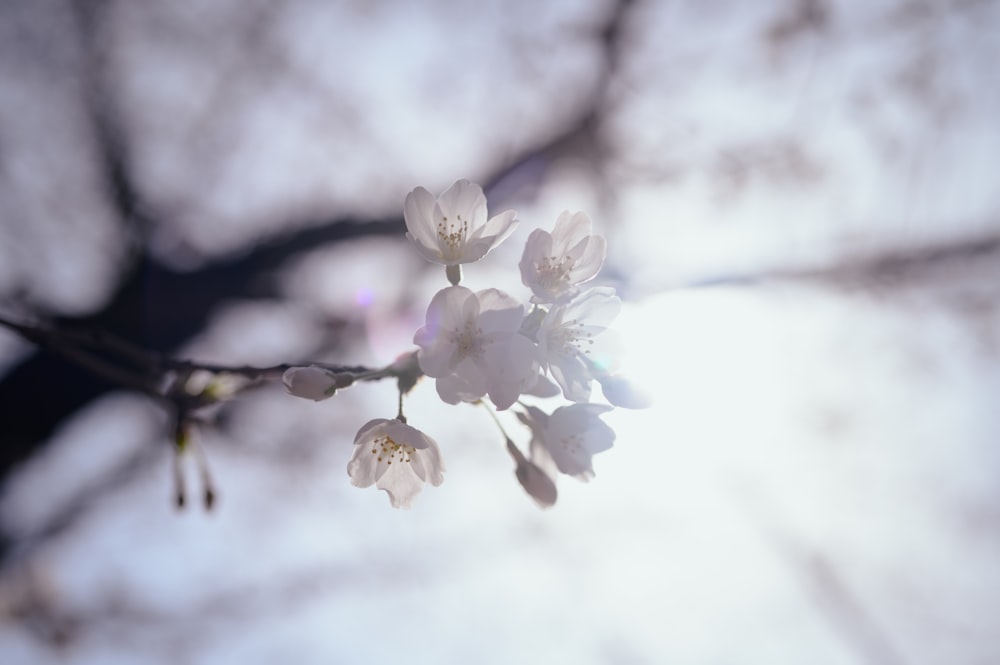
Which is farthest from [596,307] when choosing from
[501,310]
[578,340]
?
[501,310]

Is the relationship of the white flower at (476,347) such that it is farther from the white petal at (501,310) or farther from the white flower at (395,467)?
the white flower at (395,467)

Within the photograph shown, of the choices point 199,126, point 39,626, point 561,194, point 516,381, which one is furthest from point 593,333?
point 39,626

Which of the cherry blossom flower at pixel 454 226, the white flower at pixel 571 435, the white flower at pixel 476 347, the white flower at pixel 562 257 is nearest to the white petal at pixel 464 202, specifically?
the cherry blossom flower at pixel 454 226

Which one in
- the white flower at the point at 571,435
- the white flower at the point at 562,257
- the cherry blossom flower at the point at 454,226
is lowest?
the white flower at the point at 571,435

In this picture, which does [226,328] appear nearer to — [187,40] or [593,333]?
[187,40]

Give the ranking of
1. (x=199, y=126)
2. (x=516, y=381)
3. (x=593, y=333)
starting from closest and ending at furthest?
(x=516, y=381) → (x=593, y=333) → (x=199, y=126)

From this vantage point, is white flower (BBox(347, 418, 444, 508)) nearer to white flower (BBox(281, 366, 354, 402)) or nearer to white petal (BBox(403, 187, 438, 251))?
white flower (BBox(281, 366, 354, 402))

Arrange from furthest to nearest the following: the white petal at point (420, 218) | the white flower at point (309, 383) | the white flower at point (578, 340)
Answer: the white petal at point (420, 218)
the white flower at point (578, 340)
the white flower at point (309, 383)
